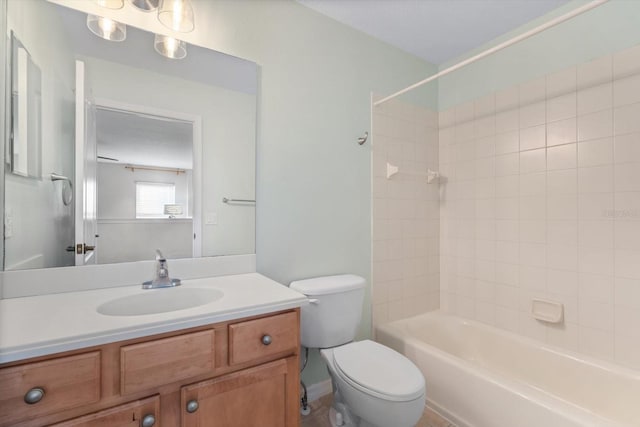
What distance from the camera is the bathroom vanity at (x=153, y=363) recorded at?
76 centimetres

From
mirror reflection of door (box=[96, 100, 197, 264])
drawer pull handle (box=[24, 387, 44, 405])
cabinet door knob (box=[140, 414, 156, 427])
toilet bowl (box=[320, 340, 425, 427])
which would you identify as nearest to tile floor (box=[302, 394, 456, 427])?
toilet bowl (box=[320, 340, 425, 427])

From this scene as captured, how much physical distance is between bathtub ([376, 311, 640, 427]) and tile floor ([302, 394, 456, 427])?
0.05 m

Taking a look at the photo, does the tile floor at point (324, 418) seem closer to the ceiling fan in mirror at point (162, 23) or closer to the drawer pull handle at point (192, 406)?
the drawer pull handle at point (192, 406)

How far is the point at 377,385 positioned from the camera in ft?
4.14

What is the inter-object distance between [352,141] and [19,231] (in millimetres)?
1690

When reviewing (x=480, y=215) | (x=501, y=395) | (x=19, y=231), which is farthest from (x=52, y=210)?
(x=480, y=215)

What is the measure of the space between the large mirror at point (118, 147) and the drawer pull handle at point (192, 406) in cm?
67

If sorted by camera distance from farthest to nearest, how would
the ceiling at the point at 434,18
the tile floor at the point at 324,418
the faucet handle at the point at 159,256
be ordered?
the ceiling at the point at 434,18
the tile floor at the point at 324,418
the faucet handle at the point at 159,256

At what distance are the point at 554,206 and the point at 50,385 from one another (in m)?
2.40

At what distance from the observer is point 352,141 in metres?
1.98

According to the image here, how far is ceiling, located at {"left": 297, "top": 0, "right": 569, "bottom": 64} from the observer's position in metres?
1.75

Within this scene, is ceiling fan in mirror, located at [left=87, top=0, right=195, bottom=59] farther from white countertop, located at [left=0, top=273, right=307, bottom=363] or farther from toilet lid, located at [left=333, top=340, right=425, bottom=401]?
toilet lid, located at [left=333, top=340, right=425, bottom=401]

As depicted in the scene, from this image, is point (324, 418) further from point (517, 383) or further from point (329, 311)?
point (517, 383)

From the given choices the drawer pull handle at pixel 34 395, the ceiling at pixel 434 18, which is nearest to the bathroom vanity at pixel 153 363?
the drawer pull handle at pixel 34 395
